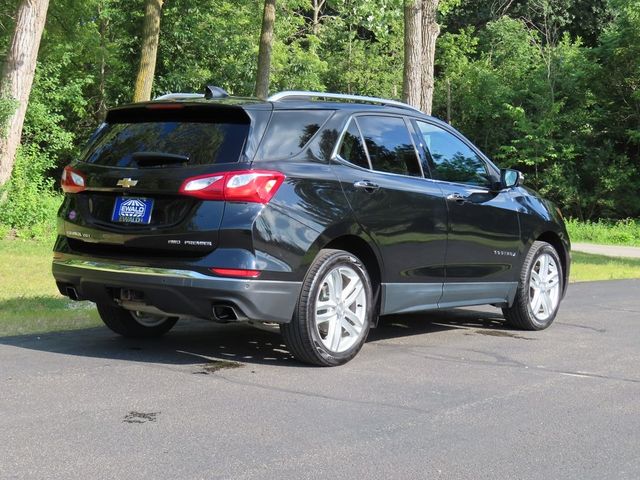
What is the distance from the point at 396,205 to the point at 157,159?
1.82 meters

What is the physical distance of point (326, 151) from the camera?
605 centimetres

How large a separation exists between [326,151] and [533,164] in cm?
2720

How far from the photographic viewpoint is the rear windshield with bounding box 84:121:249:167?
5.62 meters

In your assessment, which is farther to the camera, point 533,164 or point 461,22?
point 461,22

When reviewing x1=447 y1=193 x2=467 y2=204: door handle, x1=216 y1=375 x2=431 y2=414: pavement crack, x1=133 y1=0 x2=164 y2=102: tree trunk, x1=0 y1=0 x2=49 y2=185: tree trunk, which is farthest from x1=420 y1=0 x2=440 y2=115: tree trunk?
x1=216 y1=375 x2=431 y2=414: pavement crack

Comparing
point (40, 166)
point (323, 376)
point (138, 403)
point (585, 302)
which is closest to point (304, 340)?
point (323, 376)

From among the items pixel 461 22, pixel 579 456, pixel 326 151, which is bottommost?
pixel 579 456

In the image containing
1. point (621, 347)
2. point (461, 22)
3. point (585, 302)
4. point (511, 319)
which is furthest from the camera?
point (461, 22)

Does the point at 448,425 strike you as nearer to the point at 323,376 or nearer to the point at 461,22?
the point at 323,376

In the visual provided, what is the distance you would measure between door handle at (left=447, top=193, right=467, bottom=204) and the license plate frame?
254 cm

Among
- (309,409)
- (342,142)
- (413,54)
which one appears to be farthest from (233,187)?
(413,54)

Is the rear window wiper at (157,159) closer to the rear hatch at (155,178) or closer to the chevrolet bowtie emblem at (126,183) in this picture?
the rear hatch at (155,178)

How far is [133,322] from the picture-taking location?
22.2 feet

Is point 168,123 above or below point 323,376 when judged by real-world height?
above
